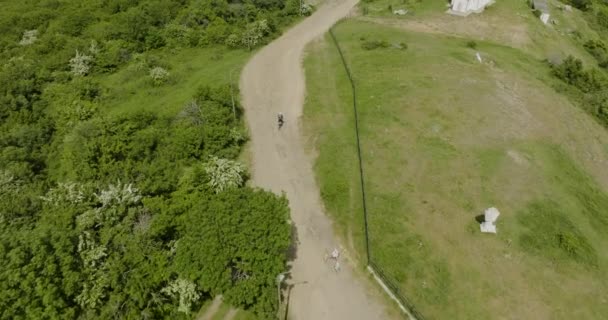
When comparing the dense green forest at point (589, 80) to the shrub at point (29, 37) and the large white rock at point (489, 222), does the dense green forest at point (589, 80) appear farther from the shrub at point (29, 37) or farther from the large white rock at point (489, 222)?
the shrub at point (29, 37)

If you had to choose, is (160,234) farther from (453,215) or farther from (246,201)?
(453,215)

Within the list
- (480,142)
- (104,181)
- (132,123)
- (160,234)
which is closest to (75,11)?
(132,123)

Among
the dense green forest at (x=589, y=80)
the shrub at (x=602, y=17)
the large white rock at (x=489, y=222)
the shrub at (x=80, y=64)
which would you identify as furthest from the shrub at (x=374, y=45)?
the shrub at (x=602, y=17)

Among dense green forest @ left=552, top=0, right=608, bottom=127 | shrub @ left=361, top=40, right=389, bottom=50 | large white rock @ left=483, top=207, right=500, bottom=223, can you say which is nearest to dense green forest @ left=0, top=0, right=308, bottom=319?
large white rock @ left=483, top=207, right=500, bottom=223

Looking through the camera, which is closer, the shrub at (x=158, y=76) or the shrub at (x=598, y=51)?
the shrub at (x=158, y=76)

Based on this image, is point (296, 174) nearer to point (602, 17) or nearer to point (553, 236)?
point (553, 236)

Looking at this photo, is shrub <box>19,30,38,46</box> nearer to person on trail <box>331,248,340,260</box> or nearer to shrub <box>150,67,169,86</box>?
shrub <box>150,67,169,86</box>
